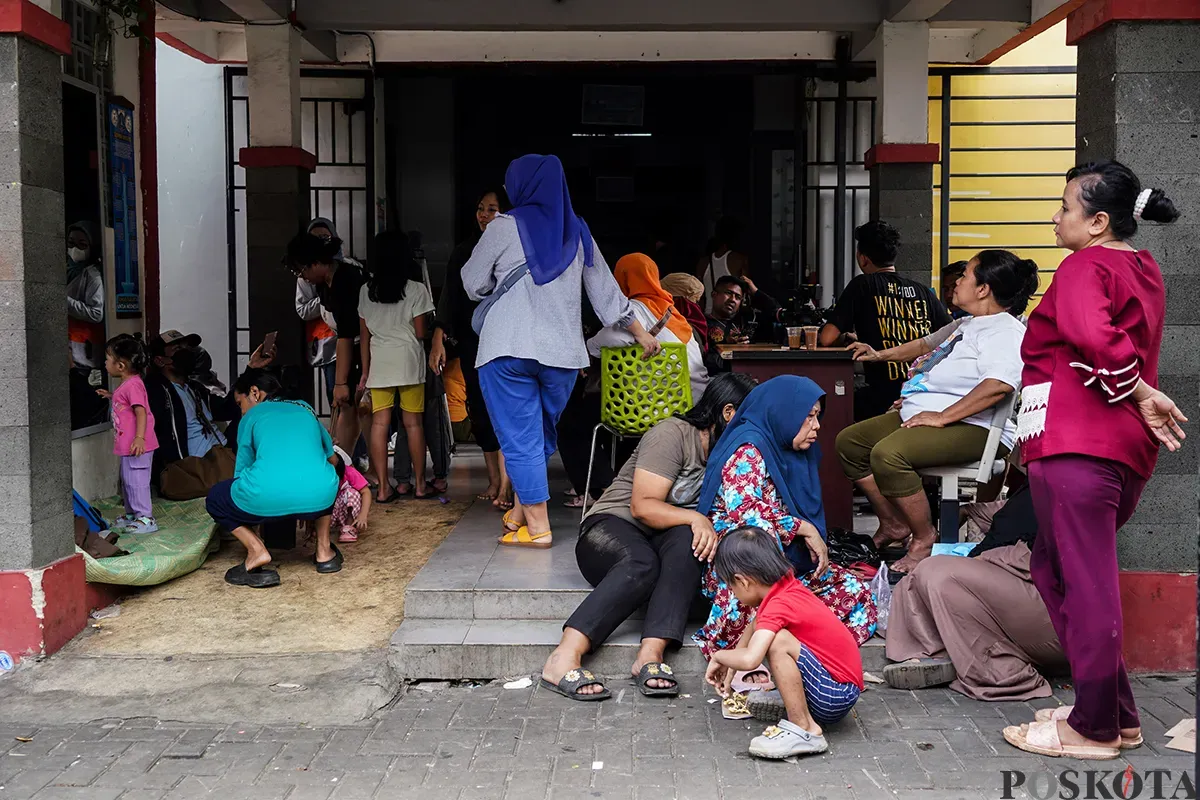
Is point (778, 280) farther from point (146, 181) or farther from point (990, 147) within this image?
point (146, 181)

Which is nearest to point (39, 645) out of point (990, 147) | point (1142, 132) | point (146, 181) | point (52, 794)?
point (52, 794)

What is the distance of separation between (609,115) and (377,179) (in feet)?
7.42

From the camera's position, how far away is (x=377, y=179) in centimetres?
1055

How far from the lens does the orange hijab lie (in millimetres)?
6012

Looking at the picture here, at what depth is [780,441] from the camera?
15.3 ft

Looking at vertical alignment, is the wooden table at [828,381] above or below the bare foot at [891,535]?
above

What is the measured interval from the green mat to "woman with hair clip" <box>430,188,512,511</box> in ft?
5.09

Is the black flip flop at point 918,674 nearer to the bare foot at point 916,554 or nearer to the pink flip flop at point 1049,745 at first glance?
the pink flip flop at point 1049,745

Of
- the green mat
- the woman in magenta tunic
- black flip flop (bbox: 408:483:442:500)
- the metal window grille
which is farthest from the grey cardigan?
the metal window grille

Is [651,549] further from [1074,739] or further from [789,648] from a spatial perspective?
[1074,739]

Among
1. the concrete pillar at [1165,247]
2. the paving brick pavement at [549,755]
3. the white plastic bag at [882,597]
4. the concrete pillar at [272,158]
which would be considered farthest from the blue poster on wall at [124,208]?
the concrete pillar at [1165,247]

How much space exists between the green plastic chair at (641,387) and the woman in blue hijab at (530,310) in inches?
4.8

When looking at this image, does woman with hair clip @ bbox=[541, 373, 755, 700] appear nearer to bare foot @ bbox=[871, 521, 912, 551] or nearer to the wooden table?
the wooden table

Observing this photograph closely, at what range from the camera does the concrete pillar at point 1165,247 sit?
4.62 meters
